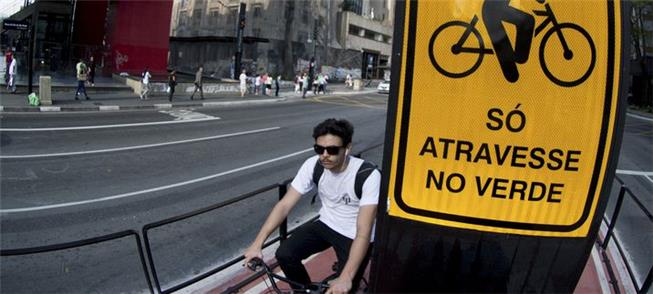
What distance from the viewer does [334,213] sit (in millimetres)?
3811

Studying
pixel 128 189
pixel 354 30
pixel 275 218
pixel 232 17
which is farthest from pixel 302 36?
pixel 275 218

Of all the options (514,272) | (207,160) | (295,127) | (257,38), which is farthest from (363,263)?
(257,38)

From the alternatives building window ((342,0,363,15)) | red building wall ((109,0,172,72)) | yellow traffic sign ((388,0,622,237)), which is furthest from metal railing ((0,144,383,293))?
building window ((342,0,363,15))

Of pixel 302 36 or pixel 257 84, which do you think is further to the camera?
pixel 302 36

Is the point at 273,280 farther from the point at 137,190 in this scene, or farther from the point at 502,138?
the point at 137,190

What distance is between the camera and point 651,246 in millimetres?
6738

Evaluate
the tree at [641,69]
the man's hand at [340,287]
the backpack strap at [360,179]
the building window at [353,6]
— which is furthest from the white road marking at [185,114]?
the building window at [353,6]

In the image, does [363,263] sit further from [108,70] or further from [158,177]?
[108,70]

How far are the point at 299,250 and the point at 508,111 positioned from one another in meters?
1.99

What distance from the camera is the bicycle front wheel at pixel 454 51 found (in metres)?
2.59

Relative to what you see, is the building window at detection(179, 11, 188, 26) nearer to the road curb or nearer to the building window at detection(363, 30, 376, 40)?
the building window at detection(363, 30, 376, 40)

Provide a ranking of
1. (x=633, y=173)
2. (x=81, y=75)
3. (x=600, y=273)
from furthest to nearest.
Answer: (x=81, y=75) → (x=633, y=173) → (x=600, y=273)

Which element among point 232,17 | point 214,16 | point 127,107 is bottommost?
point 127,107

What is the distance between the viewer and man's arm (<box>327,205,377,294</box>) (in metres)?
3.14
